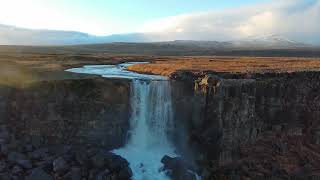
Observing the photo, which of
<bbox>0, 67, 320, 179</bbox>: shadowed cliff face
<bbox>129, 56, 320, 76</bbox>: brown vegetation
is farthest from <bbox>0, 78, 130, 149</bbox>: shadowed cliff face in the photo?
<bbox>129, 56, 320, 76</bbox>: brown vegetation

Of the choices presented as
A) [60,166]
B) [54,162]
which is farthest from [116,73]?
[60,166]

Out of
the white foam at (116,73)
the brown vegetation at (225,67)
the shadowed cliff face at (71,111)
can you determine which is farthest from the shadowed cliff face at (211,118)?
the brown vegetation at (225,67)

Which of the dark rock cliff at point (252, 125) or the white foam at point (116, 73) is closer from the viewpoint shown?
the dark rock cliff at point (252, 125)

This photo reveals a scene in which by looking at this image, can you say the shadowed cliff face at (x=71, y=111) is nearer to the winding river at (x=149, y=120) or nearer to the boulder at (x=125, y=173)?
the winding river at (x=149, y=120)

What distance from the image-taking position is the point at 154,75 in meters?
57.6

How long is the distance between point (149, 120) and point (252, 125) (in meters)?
9.51

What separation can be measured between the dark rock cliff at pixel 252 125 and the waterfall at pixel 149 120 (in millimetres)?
1471

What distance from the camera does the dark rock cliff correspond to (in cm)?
4550

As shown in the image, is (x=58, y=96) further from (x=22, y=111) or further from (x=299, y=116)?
(x=299, y=116)

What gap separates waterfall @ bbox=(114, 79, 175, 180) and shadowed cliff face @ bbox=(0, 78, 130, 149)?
0.87 m

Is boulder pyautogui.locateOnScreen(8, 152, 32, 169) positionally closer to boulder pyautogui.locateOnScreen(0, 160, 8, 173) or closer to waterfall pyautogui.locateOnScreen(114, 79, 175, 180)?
boulder pyautogui.locateOnScreen(0, 160, 8, 173)

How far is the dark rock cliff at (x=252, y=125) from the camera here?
45.5 metres

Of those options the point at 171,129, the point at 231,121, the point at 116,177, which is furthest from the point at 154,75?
the point at 116,177

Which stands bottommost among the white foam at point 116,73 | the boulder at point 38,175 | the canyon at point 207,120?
the boulder at point 38,175
